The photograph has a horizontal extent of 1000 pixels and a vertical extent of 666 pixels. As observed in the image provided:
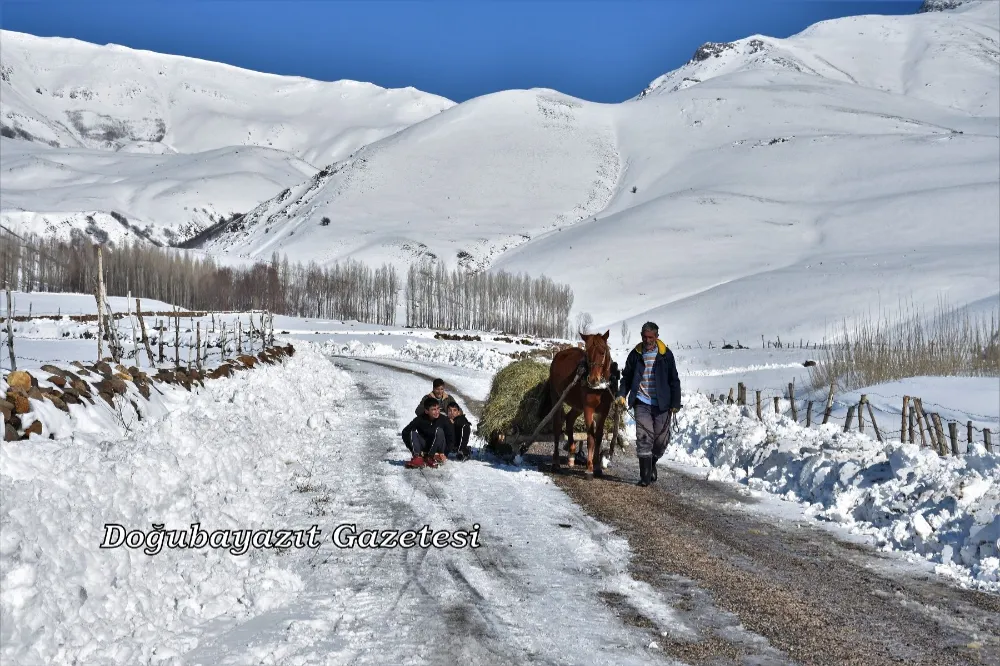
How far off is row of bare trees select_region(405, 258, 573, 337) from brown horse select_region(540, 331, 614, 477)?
105 meters

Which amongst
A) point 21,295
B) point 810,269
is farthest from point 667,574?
point 810,269

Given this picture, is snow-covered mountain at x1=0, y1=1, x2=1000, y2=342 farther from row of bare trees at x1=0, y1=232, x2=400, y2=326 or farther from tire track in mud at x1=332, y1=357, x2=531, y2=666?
tire track in mud at x1=332, y1=357, x2=531, y2=666

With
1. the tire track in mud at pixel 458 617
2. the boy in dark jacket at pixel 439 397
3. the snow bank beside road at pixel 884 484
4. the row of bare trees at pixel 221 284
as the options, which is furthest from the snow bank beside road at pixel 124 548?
the row of bare trees at pixel 221 284

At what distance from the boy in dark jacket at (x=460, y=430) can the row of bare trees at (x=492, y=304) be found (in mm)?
104703

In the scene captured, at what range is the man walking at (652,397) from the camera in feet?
40.2

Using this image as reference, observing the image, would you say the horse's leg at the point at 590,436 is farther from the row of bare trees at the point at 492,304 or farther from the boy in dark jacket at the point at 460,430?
the row of bare trees at the point at 492,304

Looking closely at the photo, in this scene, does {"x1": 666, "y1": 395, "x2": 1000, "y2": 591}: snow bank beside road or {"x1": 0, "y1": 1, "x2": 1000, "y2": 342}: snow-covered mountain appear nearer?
{"x1": 666, "y1": 395, "x2": 1000, "y2": 591}: snow bank beside road

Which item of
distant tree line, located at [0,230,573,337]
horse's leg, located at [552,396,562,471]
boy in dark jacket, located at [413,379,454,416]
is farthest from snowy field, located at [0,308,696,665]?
distant tree line, located at [0,230,573,337]

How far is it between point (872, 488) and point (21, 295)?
96012 millimetres

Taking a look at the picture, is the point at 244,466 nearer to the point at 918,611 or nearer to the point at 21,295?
the point at 918,611

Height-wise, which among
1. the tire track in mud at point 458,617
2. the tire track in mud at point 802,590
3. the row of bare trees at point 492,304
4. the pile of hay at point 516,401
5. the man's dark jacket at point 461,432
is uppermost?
the row of bare trees at point 492,304

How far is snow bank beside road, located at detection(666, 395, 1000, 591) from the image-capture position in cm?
843

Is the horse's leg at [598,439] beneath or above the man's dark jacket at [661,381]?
beneath

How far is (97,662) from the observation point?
17.0 feet
